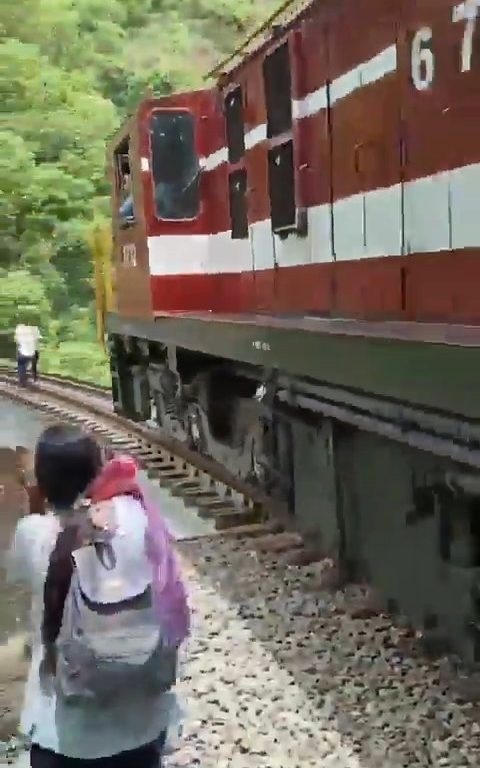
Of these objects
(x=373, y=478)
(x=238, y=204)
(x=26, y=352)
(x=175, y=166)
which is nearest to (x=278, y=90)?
(x=238, y=204)

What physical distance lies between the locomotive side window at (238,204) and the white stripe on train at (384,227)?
0.26 ft

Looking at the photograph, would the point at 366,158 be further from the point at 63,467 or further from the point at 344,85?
the point at 63,467

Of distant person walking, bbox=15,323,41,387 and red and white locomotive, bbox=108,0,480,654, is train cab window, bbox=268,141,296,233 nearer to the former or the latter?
red and white locomotive, bbox=108,0,480,654

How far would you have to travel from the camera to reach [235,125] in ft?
21.8

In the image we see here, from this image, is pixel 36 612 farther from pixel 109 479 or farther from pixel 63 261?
pixel 63 261

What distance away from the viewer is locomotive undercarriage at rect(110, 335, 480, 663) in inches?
138

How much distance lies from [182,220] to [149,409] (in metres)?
2.38

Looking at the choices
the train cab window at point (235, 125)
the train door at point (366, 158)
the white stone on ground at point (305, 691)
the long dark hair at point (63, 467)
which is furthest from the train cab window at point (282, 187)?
the long dark hair at point (63, 467)

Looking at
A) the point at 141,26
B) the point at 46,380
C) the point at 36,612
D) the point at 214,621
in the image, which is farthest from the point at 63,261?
the point at 36,612

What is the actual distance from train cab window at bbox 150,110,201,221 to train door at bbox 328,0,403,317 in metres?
2.85

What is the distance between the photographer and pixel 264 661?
4.11 m

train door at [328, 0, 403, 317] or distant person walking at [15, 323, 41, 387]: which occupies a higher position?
train door at [328, 0, 403, 317]

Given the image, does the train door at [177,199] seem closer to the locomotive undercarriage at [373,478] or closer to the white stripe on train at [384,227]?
the locomotive undercarriage at [373,478]

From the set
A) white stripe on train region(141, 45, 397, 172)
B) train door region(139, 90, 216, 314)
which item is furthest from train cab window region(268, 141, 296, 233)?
train door region(139, 90, 216, 314)
